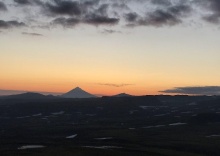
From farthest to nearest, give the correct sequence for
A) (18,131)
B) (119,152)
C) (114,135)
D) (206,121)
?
(206,121)
(18,131)
(114,135)
(119,152)

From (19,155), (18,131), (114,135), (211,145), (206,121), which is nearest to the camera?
(19,155)

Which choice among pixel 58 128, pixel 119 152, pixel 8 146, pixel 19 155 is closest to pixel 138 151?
pixel 119 152

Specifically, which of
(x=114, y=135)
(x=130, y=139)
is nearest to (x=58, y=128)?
(x=114, y=135)

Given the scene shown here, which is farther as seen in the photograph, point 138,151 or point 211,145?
point 211,145

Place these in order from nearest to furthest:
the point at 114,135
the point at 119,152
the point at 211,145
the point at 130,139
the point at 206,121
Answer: the point at 119,152
the point at 211,145
the point at 130,139
the point at 114,135
the point at 206,121

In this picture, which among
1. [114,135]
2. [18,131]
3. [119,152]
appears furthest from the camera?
[18,131]

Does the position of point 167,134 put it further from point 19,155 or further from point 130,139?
point 19,155

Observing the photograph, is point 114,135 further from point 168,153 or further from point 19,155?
point 19,155

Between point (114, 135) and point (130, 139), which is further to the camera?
point (114, 135)
